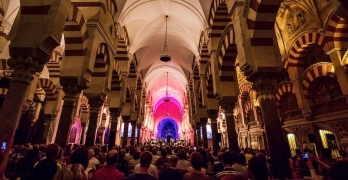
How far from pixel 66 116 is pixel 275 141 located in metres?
4.33

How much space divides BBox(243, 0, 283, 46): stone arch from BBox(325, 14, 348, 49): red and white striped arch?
2.92m

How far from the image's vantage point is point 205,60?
9.47 metres

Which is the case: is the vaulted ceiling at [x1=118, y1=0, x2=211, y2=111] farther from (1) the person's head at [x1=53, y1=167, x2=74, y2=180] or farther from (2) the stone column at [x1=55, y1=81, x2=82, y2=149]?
(1) the person's head at [x1=53, y1=167, x2=74, y2=180]

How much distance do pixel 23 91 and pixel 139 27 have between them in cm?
780

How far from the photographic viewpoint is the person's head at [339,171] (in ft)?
3.90

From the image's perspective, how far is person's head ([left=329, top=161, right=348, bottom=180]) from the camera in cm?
119

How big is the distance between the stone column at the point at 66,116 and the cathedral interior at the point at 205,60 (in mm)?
22

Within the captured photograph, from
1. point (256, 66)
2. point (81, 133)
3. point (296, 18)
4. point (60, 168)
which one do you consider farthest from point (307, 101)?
point (81, 133)

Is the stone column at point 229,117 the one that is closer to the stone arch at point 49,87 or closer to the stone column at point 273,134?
the stone column at point 273,134

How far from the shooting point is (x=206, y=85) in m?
8.58

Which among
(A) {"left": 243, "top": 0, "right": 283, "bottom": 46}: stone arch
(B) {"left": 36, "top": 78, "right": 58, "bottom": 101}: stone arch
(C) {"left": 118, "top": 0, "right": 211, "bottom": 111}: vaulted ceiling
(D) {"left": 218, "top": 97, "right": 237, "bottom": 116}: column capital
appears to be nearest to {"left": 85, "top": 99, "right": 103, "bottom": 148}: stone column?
(C) {"left": 118, "top": 0, "right": 211, "bottom": 111}: vaulted ceiling

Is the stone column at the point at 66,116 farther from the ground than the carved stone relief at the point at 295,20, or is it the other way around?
the carved stone relief at the point at 295,20

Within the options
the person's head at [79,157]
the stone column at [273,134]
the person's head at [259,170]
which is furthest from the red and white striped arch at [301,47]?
the person's head at [79,157]

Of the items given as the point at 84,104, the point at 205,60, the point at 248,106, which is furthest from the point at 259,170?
the point at 84,104
